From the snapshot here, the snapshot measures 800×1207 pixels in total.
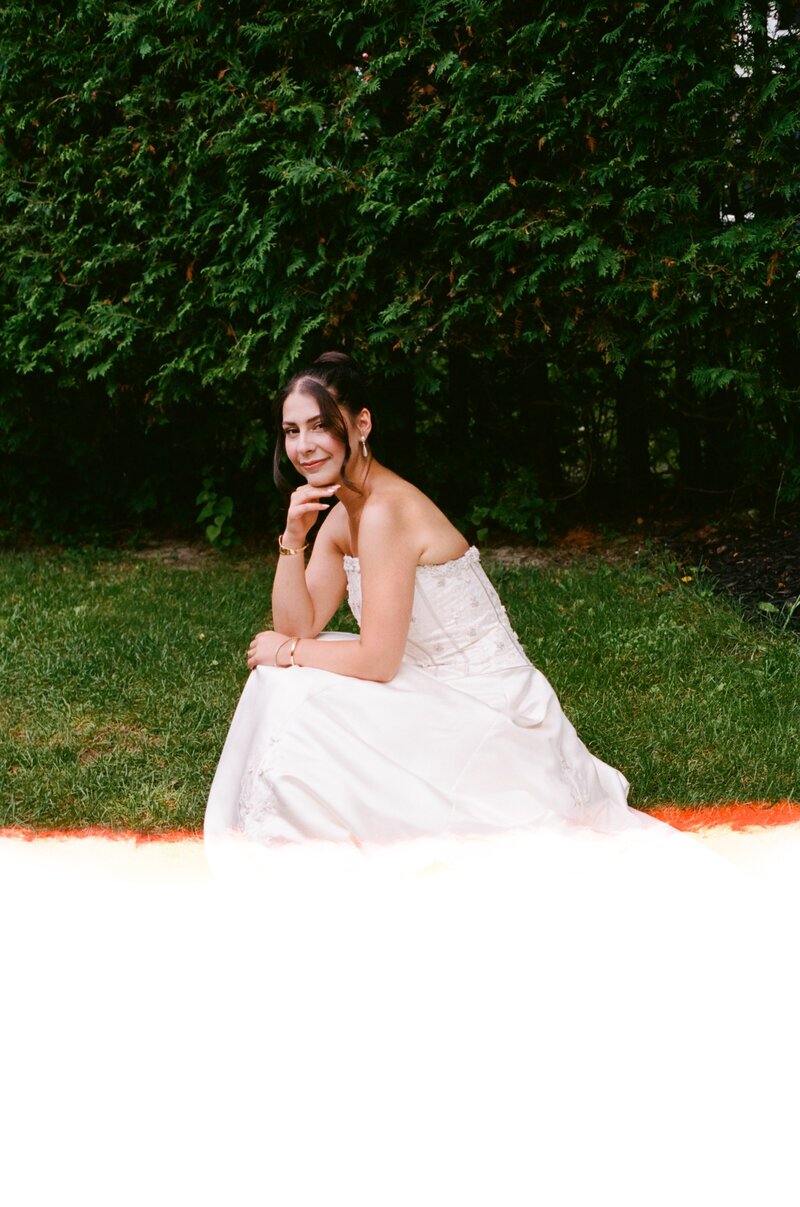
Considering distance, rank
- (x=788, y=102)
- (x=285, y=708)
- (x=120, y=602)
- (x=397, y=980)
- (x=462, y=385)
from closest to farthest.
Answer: (x=397, y=980) → (x=285, y=708) → (x=788, y=102) → (x=120, y=602) → (x=462, y=385)

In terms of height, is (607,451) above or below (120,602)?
above

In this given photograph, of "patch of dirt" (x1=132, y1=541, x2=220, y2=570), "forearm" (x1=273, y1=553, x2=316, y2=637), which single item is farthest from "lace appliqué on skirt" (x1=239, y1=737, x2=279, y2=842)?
"patch of dirt" (x1=132, y1=541, x2=220, y2=570)

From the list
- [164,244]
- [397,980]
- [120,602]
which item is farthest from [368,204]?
[397,980]

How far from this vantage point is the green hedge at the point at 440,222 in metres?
5.46

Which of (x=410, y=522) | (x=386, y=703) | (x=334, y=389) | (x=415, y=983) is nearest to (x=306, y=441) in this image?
(x=334, y=389)

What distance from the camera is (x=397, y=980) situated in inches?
109

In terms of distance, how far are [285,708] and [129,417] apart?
5392mm

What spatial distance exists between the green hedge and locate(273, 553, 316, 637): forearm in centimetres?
288

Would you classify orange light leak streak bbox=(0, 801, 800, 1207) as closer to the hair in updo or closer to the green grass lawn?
the green grass lawn

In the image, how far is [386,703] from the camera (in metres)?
3.11

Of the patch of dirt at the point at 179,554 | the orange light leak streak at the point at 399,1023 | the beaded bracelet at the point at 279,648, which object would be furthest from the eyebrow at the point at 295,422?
the patch of dirt at the point at 179,554

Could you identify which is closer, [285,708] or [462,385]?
[285,708]

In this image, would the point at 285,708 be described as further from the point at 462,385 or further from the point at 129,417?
the point at 129,417

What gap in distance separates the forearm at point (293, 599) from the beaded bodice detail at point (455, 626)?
183mm
